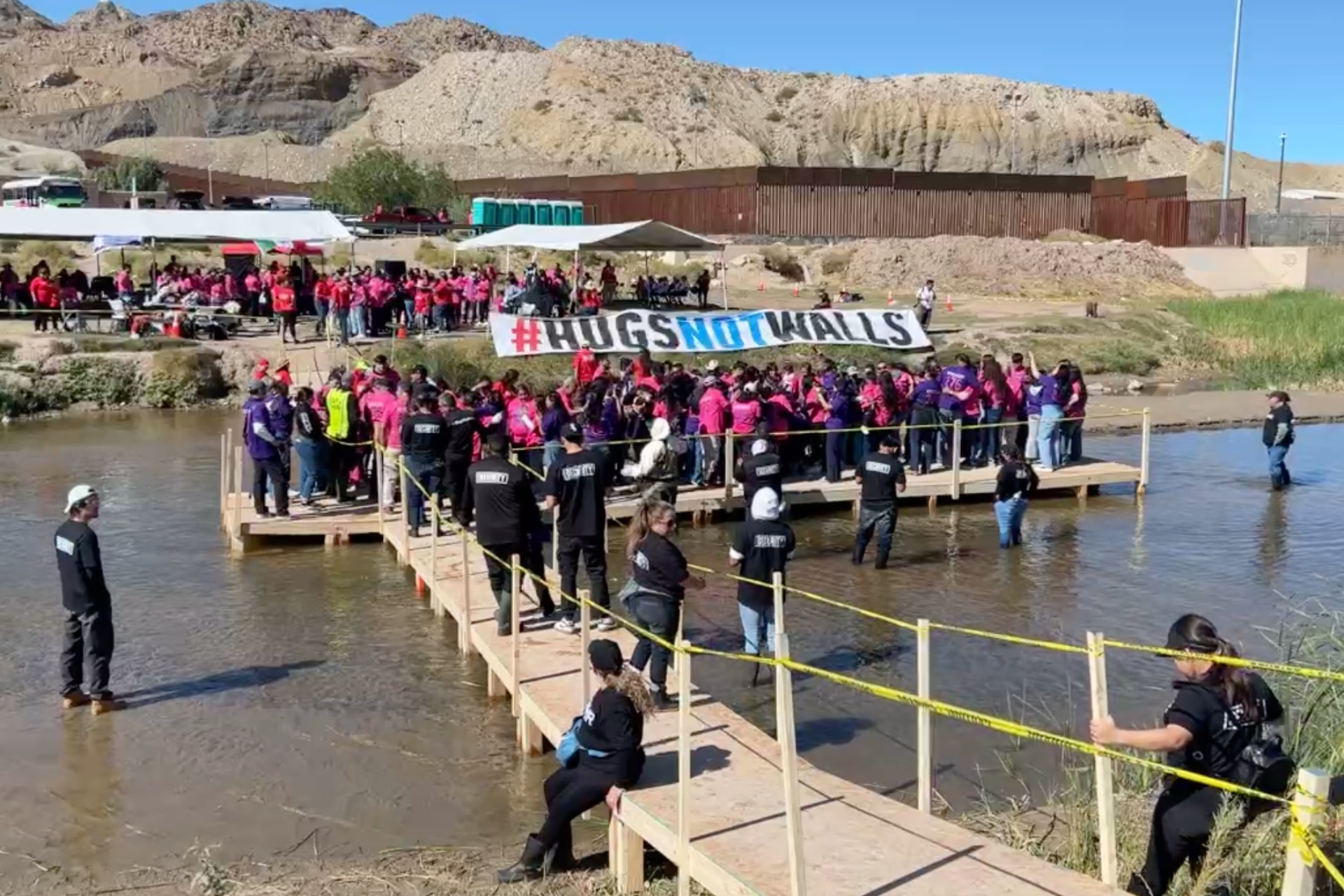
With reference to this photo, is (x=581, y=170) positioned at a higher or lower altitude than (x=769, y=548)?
higher

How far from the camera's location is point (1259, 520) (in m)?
17.6

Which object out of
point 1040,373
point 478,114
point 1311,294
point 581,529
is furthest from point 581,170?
point 581,529

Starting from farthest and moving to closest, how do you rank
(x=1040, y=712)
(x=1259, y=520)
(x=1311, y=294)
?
(x=1311, y=294) → (x=1259, y=520) → (x=1040, y=712)

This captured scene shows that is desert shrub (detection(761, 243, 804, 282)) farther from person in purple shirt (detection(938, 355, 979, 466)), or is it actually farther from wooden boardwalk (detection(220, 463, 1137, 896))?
wooden boardwalk (detection(220, 463, 1137, 896))

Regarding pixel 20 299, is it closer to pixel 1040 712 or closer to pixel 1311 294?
pixel 1040 712

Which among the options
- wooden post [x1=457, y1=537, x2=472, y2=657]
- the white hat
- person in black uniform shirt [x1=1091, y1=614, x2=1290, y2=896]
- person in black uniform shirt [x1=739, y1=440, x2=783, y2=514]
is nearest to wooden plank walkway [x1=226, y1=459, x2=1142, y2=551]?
wooden post [x1=457, y1=537, x2=472, y2=657]

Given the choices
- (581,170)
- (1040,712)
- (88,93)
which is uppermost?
(88,93)

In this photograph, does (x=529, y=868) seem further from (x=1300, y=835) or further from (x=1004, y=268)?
(x=1004, y=268)

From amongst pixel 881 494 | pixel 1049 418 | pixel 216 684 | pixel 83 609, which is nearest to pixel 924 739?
pixel 216 684

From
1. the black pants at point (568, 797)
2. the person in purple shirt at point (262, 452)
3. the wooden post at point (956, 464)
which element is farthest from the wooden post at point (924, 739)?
the wooden post at point (956, 464)

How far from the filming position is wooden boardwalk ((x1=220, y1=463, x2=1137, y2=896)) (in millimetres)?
6141

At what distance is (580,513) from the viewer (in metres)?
10.7

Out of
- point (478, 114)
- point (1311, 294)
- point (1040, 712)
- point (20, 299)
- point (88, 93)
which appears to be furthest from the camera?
point (88, 93)

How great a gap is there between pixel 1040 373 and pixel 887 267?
2907 cm
